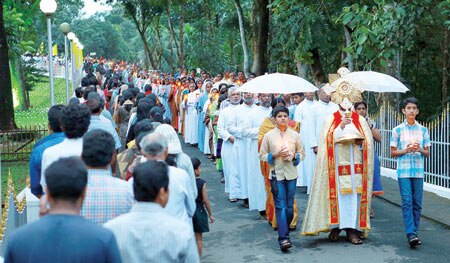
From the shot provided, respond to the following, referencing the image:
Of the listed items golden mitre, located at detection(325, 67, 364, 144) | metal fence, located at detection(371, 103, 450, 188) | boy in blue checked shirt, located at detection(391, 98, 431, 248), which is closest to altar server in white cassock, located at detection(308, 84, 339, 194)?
metal fence, located at detection(371, 103, 450, 188)

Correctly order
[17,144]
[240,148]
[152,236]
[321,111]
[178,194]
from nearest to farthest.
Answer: [152,236]
[178,194]
[240,148]
[321,111]
[17,144]

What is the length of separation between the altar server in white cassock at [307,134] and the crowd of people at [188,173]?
0.09 ft

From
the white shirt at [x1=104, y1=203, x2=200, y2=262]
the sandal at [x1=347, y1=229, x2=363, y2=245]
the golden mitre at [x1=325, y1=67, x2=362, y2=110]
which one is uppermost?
the golden mitre at [x1=325, y1=67, x2=362, y2=110]

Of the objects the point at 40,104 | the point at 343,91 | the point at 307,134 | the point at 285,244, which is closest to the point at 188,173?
the point at 285,244

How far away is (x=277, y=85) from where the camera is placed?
12008mm

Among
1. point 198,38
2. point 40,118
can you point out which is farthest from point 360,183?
point 198,38

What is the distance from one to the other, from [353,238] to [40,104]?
151 feet

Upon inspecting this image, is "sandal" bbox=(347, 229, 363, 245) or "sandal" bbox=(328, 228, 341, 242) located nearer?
"sandal" bbox=(347, 229, 363, 245)

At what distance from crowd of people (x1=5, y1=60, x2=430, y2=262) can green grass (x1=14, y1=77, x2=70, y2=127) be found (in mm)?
16743

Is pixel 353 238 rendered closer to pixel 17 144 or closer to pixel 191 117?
pixel 191 117

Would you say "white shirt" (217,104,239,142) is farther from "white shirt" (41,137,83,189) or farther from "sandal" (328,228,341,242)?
"white shirt" (41,137,83,189)

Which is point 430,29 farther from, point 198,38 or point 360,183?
point 198,38

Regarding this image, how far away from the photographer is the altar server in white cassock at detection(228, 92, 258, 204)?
12969mm

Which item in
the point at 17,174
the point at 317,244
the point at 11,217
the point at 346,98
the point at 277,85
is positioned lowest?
the point at 317,244
